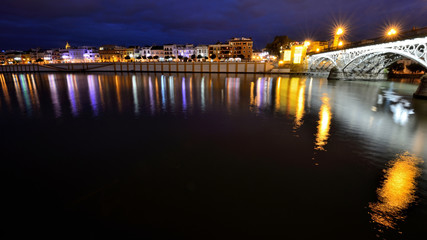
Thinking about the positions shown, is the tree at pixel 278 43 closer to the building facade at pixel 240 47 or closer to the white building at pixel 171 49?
the building facade at pixel 240 47

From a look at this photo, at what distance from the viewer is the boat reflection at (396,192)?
486cm

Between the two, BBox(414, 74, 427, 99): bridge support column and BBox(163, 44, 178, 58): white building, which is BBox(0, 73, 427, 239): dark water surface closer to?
BBox(414, 74, 427, 99): bridge support column

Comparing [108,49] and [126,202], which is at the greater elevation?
[108,49]

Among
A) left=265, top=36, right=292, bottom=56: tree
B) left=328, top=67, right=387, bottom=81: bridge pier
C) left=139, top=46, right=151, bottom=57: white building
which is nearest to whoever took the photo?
left=328, top=67, right=387, bottom=81: bridge pier

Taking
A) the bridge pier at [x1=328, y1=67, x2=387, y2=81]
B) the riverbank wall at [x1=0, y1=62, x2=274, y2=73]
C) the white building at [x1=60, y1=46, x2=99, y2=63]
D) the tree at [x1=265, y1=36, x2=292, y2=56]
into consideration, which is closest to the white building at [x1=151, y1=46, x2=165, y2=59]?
the riverbank wall at [x1=0, y1=62, x2=274, y2=73]

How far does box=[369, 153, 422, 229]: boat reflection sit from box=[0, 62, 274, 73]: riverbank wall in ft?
229

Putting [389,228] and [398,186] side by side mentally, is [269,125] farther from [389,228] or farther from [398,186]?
[389,228]

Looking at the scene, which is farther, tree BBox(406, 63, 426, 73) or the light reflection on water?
tree BBox(406, 63, 426, 73)

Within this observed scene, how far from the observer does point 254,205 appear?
209 inches

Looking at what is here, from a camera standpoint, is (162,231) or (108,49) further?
(108,49)

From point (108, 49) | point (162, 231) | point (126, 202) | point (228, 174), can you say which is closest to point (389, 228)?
point (228, 174)

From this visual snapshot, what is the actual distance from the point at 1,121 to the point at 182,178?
15.1 m

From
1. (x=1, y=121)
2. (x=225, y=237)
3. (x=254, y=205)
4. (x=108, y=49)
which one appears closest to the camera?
(x=225, y=237)

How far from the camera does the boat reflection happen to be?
4859mm
